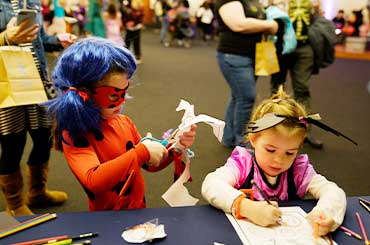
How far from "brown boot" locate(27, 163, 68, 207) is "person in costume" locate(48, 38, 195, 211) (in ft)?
3.04

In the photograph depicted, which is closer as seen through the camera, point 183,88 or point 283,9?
point 283,9

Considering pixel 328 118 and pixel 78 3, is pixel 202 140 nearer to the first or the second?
pixel 328 118

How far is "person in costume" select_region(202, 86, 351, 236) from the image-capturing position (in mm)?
1092

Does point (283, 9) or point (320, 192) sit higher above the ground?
point (283, 9)

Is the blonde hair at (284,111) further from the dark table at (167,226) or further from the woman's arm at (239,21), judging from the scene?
the woman's arm at (239,21)

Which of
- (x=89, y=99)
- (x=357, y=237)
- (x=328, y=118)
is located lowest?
(x=328, y=118)

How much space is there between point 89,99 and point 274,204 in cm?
58

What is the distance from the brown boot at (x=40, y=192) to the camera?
84.0 inches

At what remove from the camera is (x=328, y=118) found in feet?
14.0

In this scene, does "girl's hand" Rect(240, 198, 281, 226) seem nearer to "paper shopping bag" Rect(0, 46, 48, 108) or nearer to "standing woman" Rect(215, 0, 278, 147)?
"paper shopping bag" Rect(0, 46, 48, 108)

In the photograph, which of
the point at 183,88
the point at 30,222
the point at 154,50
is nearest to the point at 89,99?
the point at 30,222

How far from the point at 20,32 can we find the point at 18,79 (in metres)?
0.18

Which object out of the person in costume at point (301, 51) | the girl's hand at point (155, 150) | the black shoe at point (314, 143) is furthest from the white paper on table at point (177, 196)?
the black shoe at point (314, 143)

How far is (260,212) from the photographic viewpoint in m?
1.07
